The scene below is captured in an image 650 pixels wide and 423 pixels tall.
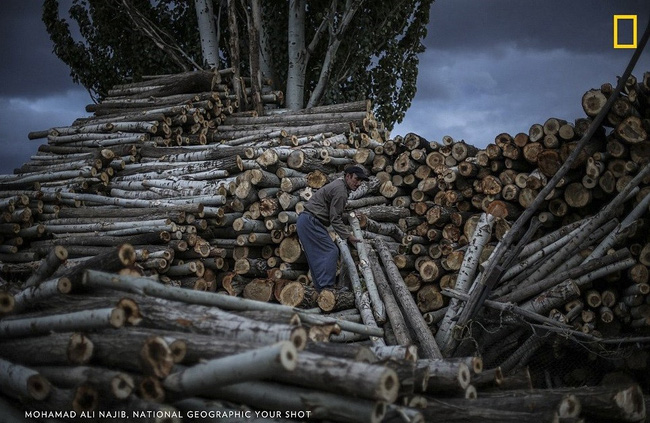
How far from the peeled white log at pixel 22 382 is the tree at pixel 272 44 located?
443 inches

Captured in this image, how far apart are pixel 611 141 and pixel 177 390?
6.71 metres

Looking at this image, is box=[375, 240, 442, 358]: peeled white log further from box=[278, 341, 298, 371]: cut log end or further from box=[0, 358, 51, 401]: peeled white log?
box=[0, 358, 51, 401]: peeled white log

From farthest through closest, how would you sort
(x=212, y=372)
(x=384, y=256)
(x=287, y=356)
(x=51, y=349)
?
(x=384, y=256)
(x=51, y=349)
(x=212, y=372)
(x=287, y=356)

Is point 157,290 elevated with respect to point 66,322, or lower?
elevated

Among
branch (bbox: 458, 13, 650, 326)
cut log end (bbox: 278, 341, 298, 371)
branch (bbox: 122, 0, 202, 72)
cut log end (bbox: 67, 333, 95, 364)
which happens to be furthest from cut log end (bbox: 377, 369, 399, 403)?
branch (bbox: 122, 0, 202, 72)

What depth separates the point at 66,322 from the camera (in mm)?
3844

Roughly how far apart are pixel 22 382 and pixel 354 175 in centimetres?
511

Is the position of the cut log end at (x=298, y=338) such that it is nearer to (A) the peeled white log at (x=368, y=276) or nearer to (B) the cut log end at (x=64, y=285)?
(B) the cut log end at (x=64, y=285)

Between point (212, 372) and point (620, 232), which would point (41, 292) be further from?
point (620, 232)

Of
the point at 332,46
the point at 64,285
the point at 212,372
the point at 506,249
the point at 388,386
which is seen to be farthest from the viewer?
the point at 332,46

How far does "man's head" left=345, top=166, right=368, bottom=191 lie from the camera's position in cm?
797

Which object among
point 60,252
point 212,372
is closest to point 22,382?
point 60,252

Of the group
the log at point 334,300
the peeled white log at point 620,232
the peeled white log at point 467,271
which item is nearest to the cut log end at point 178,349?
the log at point 334,300

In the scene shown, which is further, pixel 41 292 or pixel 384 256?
pixel 384 256
